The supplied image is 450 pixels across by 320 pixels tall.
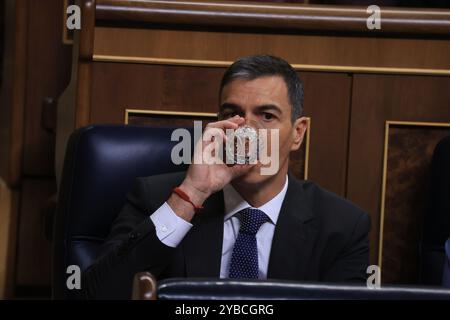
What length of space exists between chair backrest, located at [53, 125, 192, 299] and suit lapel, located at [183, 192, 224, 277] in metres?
0.09

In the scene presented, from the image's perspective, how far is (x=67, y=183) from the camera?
952mm

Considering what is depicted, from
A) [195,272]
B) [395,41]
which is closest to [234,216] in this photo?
[195,272]

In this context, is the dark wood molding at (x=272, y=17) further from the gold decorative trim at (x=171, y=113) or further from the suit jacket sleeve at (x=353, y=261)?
the suit jacket sleeve at (x=353, y=261)

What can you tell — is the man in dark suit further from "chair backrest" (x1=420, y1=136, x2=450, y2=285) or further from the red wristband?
"chair backrest" (x1=420, y1=136, x2=450, y2=285)

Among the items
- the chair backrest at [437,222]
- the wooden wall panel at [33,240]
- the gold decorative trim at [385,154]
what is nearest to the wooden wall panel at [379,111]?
the gold decorative trim at [385,154]

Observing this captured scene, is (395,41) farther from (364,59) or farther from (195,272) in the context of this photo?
(195,272)

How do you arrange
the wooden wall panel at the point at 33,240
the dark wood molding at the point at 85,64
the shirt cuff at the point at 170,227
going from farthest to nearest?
the wooden wall panel at the point at 33,240 → the dark wood molding at the point at 85,64 → the shirt cuff at the point at 170,227

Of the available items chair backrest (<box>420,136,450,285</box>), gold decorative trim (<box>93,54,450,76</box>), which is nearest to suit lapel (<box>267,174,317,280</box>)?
chair backrest (<box>420,136,450,285</box>)

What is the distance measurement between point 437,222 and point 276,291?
0.66 metres

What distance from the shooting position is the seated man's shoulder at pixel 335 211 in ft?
3.13

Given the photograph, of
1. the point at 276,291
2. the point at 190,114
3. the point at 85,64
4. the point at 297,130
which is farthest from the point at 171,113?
the point at 276,291

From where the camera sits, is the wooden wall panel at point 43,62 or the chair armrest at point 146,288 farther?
the wooden wall panel at point 43,62

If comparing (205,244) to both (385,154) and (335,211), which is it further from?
(385,154)
